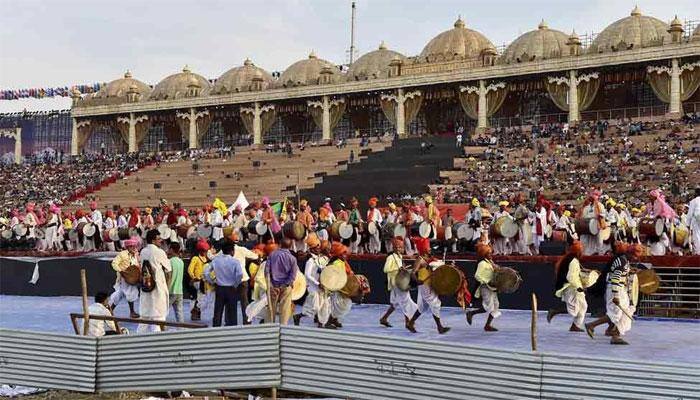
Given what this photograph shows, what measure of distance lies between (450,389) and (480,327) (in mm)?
7224

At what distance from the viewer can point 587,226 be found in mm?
19172

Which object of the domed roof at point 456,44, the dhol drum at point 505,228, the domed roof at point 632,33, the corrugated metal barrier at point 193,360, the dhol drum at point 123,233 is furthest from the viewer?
the domed roof at point 456,44

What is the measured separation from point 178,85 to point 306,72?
10.8 meters

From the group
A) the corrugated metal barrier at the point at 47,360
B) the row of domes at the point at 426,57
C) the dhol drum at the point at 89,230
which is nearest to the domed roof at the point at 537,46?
the row of domes at the point at 426,57

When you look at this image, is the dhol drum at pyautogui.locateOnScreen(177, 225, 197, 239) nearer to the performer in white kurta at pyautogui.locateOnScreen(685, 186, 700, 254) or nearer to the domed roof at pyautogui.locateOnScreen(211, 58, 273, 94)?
the performer in white kurta at pyautogui.locateOnScreen(685, 186, 700, 254)

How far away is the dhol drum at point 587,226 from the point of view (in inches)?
752

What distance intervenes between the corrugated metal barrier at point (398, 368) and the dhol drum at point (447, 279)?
550 centimetres

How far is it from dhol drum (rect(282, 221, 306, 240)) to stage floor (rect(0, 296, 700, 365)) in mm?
2644

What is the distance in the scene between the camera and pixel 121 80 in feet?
229

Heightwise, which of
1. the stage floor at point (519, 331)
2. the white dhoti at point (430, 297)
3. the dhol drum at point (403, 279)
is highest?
the dhol drum at point (403, 279)

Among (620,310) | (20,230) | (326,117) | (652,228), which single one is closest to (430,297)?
(620,310)

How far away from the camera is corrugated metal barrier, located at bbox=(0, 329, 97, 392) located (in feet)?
32.5

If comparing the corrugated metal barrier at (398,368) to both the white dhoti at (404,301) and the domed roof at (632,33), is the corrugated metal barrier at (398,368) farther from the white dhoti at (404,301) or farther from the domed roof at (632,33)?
the domed roof at (632,33)

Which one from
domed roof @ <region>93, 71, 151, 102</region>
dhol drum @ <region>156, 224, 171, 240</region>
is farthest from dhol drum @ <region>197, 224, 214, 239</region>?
domed roof @ <region>93, 71, 151, 102</region>
